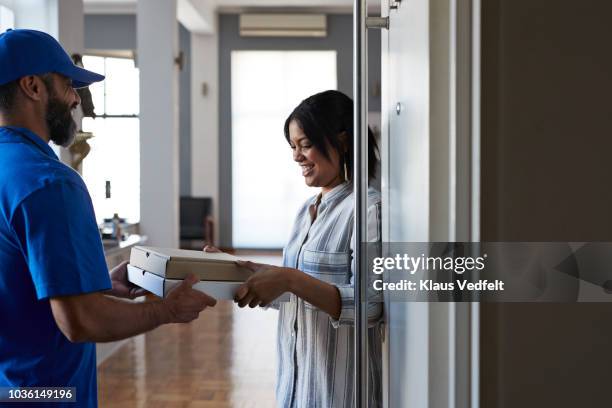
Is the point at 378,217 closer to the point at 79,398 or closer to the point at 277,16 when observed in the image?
the point at 79,398

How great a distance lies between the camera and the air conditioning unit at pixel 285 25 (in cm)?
1162

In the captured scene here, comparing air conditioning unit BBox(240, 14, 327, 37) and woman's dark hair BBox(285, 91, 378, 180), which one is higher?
air conditioning unit BBox(240, 14, 327, 37)

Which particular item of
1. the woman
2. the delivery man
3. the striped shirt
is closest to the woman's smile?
the woman

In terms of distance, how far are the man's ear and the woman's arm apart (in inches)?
19.9

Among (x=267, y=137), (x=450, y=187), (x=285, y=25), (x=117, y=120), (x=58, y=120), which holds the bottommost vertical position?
(x=450, y=187)

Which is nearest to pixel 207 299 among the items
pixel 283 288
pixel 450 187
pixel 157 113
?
pixel 283 288

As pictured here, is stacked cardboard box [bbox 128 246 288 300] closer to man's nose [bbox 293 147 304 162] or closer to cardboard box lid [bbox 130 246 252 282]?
cardboard box lid [bbox 130 246 252 282]

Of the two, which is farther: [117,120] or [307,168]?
[117,120]

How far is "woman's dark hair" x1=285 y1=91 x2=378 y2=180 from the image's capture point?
1.73 meters

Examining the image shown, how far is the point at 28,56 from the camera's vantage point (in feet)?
4.52

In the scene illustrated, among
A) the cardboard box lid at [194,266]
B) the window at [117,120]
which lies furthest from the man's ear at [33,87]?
the window at [117,120]

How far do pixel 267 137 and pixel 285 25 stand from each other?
1808mm

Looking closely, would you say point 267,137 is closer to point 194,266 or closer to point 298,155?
point 298,155

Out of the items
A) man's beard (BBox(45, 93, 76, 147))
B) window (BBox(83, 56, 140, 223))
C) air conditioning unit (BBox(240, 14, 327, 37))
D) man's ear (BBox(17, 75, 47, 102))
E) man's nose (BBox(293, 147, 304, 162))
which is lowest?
man's nose (BBox(293, 147, 304, 162))
